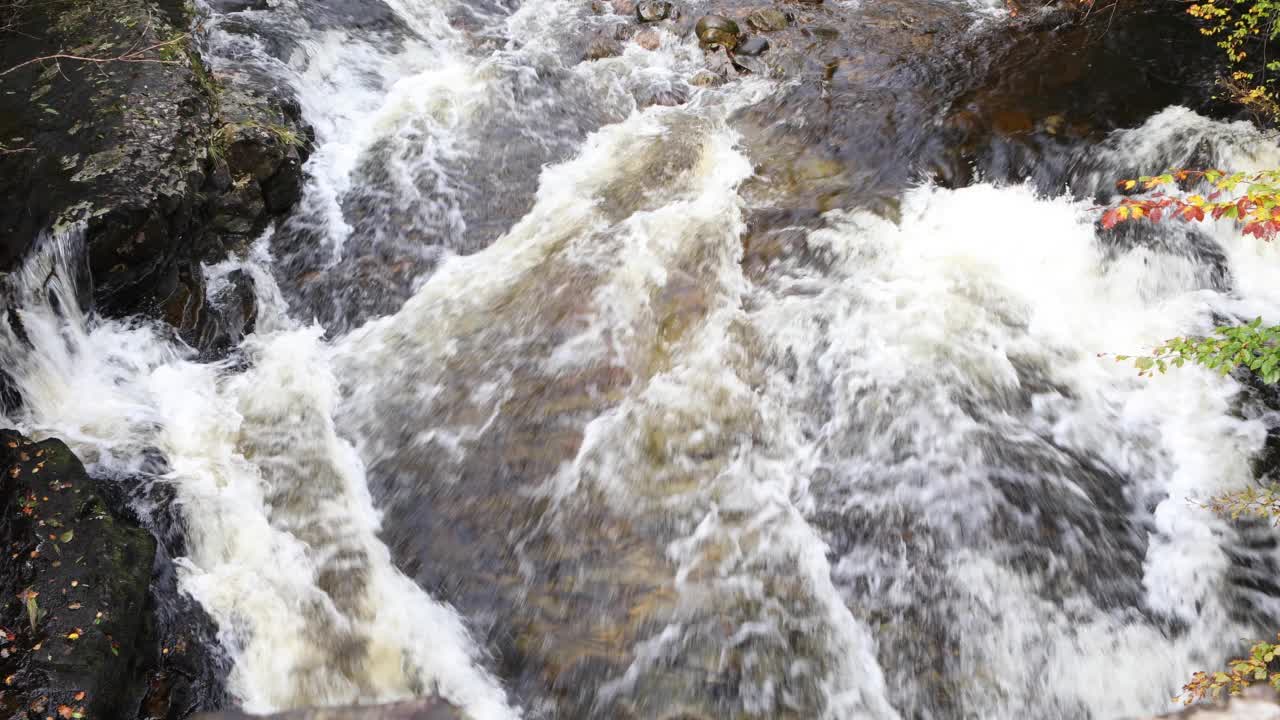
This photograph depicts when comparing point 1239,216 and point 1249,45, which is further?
point 1249,45

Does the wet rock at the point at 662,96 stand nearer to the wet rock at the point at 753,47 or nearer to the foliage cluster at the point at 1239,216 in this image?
the wet rock at the point at 753,47

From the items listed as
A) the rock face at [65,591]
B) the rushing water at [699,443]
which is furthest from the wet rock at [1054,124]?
the rock face at [65,591]

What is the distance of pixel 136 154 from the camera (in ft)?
18.6

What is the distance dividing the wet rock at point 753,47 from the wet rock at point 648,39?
125 centimetres

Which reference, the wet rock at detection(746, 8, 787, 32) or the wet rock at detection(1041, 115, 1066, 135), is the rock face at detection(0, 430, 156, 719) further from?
the wet rock at detection(746, 8, 787, 32)

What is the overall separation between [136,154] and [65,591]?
12.1 ft

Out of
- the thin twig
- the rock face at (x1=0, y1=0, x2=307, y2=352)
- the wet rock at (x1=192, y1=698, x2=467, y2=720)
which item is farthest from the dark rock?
the wet rock at (x1=192, y1=698, x2=467, y2=720)

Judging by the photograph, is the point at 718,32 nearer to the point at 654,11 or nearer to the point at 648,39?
the point at 648,39

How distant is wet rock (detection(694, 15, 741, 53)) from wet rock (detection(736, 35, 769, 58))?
0.13 m

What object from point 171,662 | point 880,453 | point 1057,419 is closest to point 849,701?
point 880,453

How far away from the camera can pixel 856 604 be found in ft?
14.9

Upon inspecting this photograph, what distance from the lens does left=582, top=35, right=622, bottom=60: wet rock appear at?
10.1 metres

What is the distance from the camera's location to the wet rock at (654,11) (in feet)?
35.2

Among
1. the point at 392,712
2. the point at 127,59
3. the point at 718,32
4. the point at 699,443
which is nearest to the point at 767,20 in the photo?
the point at 718,32
